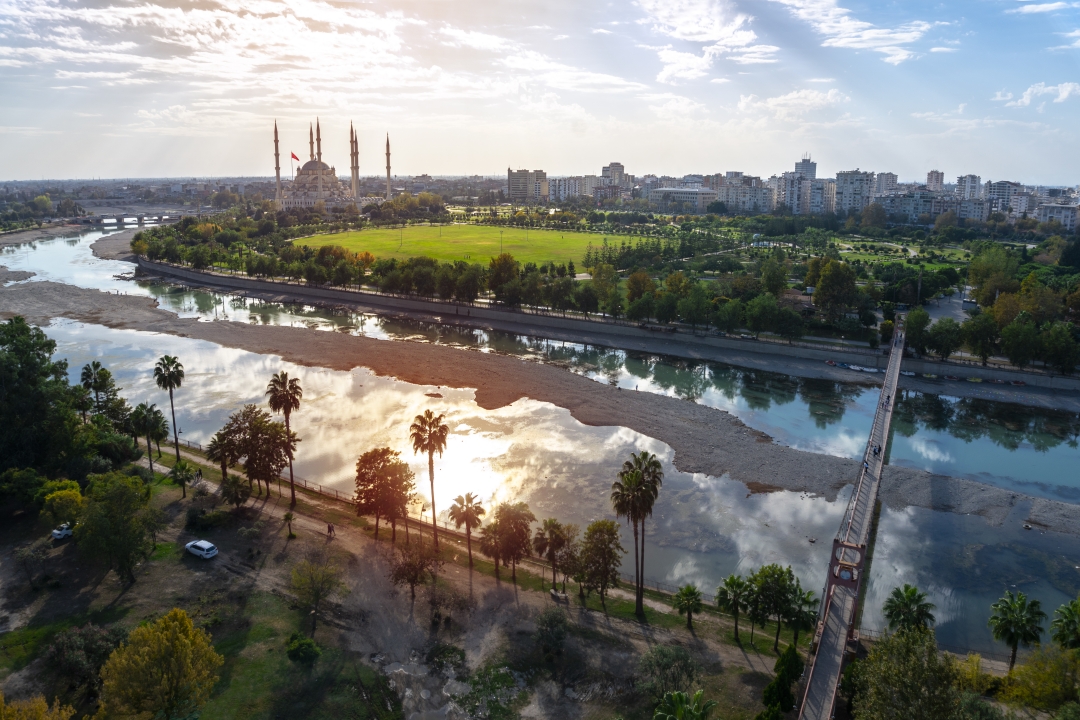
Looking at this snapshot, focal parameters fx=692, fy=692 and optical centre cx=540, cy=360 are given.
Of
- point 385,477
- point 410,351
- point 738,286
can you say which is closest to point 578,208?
point 738,286

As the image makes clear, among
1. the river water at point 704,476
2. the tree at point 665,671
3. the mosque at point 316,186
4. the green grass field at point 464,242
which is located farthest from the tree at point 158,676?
the mosque at point 316,186

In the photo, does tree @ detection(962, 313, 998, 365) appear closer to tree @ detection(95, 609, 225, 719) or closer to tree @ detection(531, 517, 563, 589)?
tree @ detection(531, 517, 563, 589)

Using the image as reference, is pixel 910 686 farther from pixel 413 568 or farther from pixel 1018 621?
pixel 413 568

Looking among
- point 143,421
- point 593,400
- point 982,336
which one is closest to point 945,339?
point 982,336

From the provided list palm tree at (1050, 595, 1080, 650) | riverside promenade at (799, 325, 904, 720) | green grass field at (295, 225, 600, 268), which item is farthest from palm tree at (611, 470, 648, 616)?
green grass field at (295, 225, 600, 268)

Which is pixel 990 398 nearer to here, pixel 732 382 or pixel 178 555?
pixel 732 382

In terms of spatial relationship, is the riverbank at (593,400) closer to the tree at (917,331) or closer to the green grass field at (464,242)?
the tree at (917,331)
